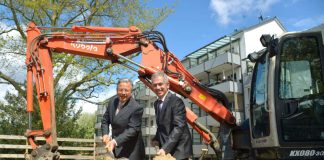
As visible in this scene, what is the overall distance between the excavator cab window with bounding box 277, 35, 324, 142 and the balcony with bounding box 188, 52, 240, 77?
29238 millimetres

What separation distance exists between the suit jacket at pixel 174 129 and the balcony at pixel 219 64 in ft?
103

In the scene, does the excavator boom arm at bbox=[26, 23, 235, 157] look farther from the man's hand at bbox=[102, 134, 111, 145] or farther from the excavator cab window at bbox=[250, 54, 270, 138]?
the man's hand at bbox=[102, 134, 111, 145]

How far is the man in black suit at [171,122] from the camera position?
4254 millimetres

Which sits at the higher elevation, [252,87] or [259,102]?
[252,87]

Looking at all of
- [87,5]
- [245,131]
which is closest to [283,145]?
[245,131]

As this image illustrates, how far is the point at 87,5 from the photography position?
1905cm

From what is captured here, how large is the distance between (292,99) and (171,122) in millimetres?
2460

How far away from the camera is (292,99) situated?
235 inches

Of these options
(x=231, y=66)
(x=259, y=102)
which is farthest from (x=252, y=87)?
(x=231, y=66)

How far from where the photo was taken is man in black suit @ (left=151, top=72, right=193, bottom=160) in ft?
14.0

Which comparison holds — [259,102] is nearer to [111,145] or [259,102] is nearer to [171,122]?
[171,122]

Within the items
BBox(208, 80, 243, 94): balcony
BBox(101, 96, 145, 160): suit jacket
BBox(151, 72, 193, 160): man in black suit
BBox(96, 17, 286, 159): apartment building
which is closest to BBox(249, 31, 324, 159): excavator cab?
BBox(151, 72, 193, 160): man in black suit

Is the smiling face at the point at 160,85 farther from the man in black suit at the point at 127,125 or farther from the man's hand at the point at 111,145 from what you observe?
the man's hand at the point at 111,145

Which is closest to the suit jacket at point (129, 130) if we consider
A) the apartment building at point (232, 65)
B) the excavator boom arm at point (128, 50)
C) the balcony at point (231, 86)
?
the excavator boom arm at point (128, 50)
